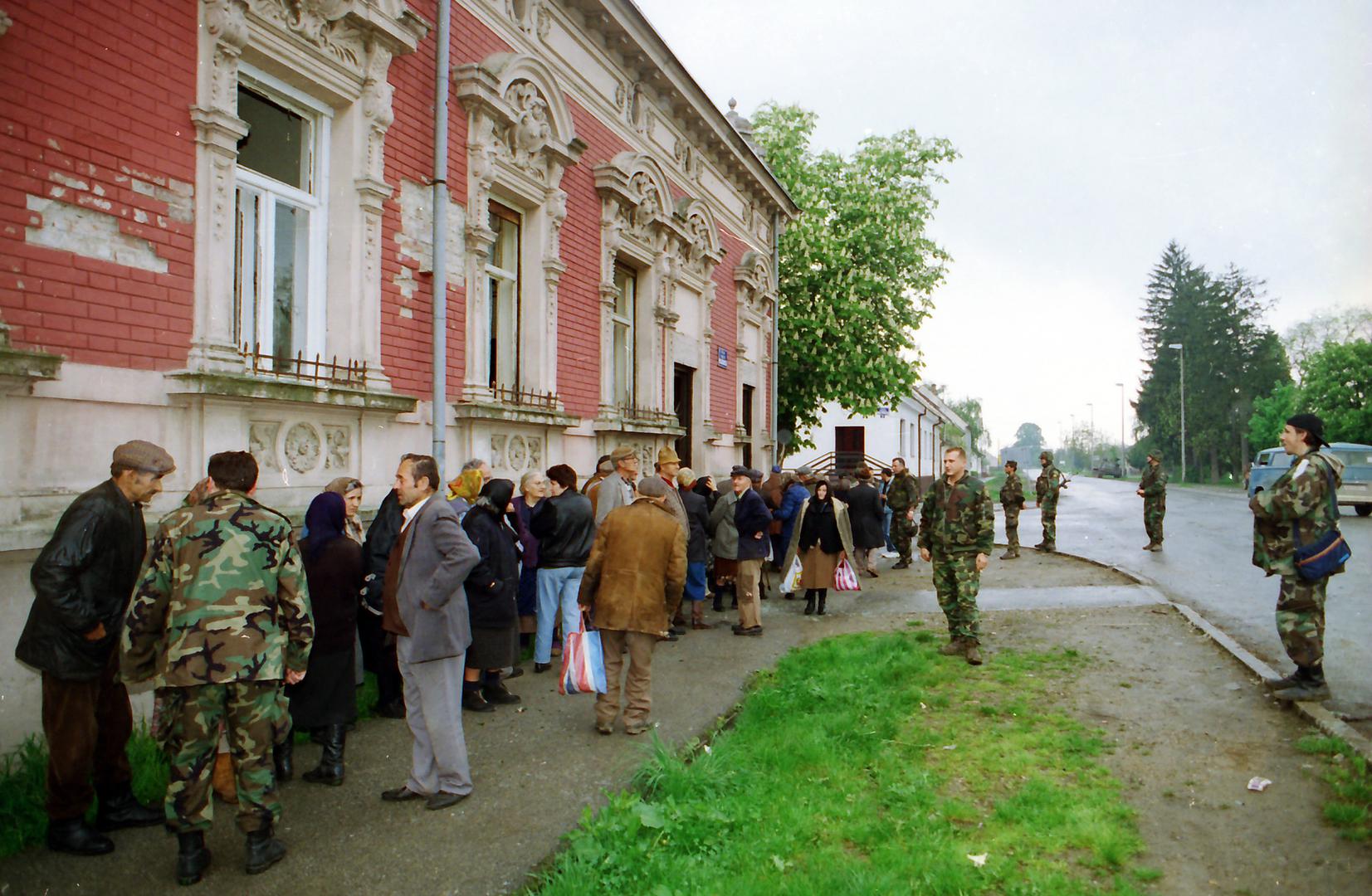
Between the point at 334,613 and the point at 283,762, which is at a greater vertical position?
the point at 334,613

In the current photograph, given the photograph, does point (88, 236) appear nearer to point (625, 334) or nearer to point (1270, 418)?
point (625, 334)

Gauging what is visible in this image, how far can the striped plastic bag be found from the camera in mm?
5789

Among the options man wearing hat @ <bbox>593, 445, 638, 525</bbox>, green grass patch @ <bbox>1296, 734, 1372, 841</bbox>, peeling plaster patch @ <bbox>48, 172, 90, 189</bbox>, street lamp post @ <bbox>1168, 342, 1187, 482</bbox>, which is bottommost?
green grass patch @ <bbox>1296, 734, 1372, 841</bbox>

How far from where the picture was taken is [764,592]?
12.3m

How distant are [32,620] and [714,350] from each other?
1374cm

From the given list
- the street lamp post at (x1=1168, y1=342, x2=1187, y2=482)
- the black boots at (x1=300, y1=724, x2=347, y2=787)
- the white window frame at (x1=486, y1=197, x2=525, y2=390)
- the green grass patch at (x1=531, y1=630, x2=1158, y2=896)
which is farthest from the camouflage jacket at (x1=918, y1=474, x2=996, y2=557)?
the street lamp post at (x1=1168, y1=342, x2=1187, y2=482)

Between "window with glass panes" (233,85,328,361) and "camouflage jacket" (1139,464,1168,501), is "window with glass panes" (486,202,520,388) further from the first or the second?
"camouflage jacket" (1139,464,1168,501)

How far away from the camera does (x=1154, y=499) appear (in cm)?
1616

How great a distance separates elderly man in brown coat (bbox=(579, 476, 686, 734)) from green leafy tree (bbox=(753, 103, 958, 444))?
15.8 meters

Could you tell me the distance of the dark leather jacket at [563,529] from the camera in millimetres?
7320

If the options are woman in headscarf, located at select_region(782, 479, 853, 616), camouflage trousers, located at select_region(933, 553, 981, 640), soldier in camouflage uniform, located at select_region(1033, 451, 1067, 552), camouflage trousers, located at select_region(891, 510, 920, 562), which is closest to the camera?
camouflage trousers, located at select_region(933, 553, 981, 640)

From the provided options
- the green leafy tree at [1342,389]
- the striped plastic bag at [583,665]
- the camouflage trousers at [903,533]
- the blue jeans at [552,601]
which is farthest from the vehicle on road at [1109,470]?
the striped plastic bag at [583,665]

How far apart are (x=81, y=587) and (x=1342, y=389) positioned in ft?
133

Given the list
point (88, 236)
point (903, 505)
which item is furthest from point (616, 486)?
point (903, 505)
